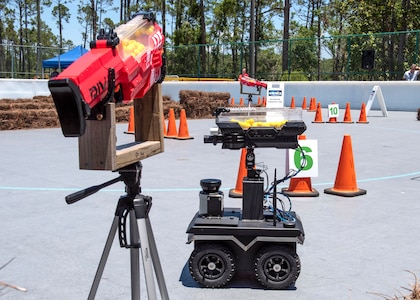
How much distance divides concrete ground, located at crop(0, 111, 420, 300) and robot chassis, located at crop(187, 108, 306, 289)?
0.40 feet

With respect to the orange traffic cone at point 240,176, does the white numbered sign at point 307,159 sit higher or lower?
higher

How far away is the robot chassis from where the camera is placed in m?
3.65

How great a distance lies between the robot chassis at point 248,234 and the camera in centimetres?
365

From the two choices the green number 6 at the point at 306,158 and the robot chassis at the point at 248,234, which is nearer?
the robot chassis at the point at 248,234

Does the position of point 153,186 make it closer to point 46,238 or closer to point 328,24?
point 46,238

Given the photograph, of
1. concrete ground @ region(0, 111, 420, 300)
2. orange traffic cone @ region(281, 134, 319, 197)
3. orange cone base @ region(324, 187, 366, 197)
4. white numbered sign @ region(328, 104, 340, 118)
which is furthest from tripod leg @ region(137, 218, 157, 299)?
white numbered sign @ region(328, 104, 340, 118)

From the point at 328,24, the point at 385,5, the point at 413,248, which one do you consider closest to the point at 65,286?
the point at 413,248

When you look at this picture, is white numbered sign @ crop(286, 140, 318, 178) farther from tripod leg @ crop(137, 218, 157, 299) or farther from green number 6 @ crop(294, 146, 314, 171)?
tripod leg @ crop(137, 218, 157, 299)

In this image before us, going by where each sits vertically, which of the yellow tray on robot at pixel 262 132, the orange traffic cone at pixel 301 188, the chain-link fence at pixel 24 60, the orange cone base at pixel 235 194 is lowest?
the orange cone base at pixel 235 194

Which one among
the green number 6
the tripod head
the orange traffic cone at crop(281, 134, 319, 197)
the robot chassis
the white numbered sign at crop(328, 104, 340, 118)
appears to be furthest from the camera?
the white numbered sign at crop(328, 104, 340, 118)

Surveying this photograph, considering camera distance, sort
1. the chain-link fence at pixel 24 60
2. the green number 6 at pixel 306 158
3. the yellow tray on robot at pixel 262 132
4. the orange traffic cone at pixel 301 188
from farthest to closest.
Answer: the chain-link fence at pixel 24 60
the orange traffic cone at pixel 301 188
the green number 6 at pixel 306 158
the yellow tray on robot at pixel 262 132

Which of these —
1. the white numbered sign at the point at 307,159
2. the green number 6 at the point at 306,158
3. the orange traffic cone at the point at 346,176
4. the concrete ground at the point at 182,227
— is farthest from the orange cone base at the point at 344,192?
the green number 6 at the point at 306,158

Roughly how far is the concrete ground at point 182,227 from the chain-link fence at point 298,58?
18.8 meters

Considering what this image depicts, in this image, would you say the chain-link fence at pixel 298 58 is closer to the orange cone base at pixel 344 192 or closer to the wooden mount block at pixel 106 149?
the orange cone base at pixel 344 192
